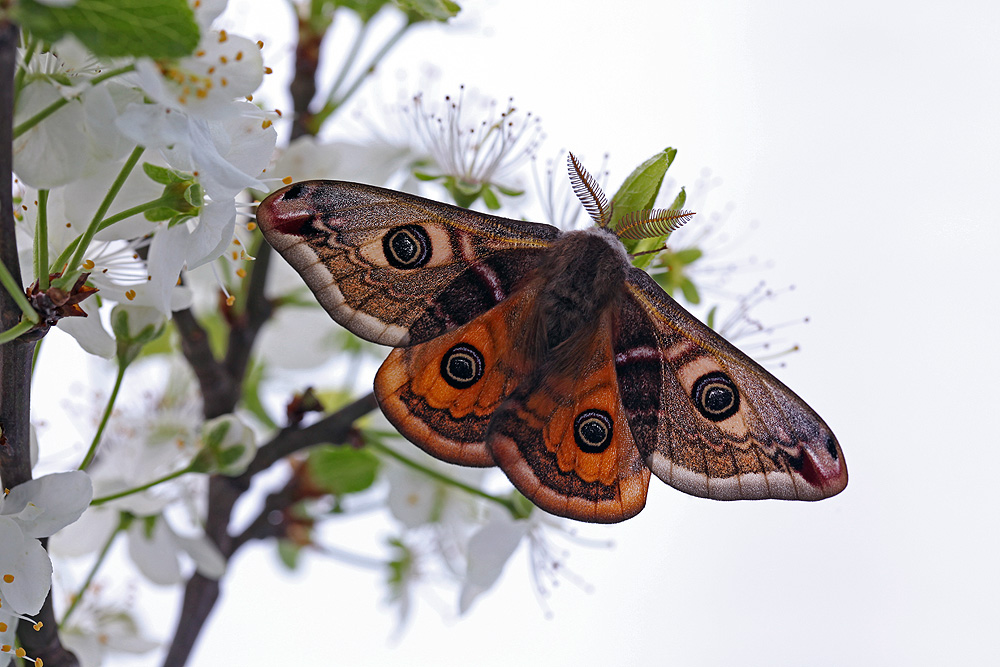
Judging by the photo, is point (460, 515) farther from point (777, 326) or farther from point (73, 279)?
point (73, 279)

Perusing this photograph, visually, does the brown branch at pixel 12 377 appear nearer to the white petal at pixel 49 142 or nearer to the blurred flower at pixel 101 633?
the white petal at pixel 49 142

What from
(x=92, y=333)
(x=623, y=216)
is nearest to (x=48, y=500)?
(x=92, y=333)

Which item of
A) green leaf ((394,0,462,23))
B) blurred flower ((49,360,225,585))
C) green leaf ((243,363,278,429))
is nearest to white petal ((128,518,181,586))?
blurred flower ((49,360,225,585))

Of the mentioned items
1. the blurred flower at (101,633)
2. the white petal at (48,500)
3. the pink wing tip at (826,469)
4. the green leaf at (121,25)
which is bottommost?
the blurred flower at (101,633)

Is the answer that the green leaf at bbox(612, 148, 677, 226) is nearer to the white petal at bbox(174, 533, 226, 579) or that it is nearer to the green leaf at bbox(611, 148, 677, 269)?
the green leaf at bbox(611, 148, 677, 269)

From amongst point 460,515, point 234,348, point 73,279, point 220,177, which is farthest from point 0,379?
point 460,515

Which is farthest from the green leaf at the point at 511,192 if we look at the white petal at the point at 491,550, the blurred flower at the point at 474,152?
the white petal at the point at 491,550
